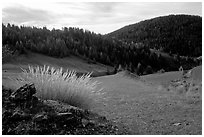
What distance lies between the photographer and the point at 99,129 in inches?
178

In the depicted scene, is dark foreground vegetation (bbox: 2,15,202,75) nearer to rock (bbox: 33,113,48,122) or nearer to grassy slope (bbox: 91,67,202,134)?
grassy slope (bbox: 91,67,202,134)

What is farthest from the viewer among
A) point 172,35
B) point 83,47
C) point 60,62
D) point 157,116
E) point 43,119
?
point 172,35

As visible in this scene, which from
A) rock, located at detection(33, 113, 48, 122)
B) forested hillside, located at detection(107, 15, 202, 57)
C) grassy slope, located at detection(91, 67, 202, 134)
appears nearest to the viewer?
rock, located at detection(33, 113, 48, 122)

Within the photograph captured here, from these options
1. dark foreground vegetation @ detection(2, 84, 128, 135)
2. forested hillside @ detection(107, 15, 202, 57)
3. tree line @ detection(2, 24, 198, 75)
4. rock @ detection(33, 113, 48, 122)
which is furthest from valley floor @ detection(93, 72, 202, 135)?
forested hillside @ detection(107, 15, 202, 57)

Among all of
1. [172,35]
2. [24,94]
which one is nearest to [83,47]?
[172,35]

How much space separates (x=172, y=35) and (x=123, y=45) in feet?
21.2

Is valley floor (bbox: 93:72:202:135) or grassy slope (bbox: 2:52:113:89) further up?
valley floor (bbox: 93:72:202:135)

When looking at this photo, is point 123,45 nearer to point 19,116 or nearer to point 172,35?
point 172,35

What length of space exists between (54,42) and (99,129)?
33015 millimetres

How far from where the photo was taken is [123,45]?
44.6m

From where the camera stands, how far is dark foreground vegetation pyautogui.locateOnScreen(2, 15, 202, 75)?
3481 cm

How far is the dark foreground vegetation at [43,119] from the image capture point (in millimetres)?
4250

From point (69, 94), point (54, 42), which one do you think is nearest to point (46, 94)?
point (69, 94)

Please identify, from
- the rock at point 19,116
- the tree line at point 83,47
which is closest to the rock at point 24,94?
the rock at point 19,116
